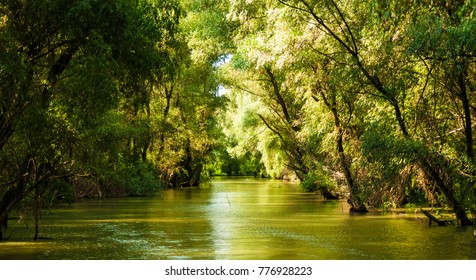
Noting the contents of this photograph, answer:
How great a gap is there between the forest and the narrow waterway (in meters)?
1.08

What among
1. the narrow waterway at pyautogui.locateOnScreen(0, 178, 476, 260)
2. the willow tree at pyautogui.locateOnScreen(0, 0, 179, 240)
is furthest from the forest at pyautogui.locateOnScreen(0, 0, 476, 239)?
the narrow waterway at pyautogui.locateOnScreen(0, 178, 476, 260)

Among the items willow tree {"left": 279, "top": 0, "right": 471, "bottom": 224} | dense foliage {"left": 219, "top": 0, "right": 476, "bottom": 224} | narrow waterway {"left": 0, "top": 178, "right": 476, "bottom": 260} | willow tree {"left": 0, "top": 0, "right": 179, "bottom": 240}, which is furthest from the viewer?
willow tree {"left": 279, "top": 0, "right": 471, "bottom": 224}

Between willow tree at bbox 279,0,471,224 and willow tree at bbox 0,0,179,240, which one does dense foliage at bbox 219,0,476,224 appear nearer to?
willow tree at bbox 279,0,471,224

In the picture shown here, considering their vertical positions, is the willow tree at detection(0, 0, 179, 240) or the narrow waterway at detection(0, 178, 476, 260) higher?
the willow tree at detection(0, 0, 179, 240)

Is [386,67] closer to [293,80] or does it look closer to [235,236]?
[235,236]

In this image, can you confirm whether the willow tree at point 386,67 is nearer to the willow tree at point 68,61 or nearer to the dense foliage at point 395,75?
the dense foliage at point 395,75

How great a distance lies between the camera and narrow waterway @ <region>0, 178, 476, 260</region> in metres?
15.4

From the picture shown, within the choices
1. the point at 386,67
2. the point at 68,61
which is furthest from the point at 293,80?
the point at 68,61

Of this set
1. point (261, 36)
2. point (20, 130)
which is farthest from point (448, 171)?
point (20, 130)

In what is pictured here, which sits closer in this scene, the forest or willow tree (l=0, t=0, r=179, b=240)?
willow tree (l=0, t=0, r=179, b=240)

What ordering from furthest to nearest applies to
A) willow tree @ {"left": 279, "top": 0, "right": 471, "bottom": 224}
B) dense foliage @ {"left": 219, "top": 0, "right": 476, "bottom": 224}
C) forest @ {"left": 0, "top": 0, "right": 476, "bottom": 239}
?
willow tree @ {"left": 279, "top": 0, "right": 471, "bottom": 224} < dense foliage @ {"left": 219, "top": 0, "right": 476, "bottom": 224} < forest @ {"left": 0, "top": 0, "right": 476, "bottom": 239}

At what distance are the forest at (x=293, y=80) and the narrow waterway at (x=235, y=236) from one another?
3.53ft

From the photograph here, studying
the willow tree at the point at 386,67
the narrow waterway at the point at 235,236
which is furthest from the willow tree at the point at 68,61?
the willow tree at the point at 386,67

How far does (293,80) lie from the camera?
83.5ft
